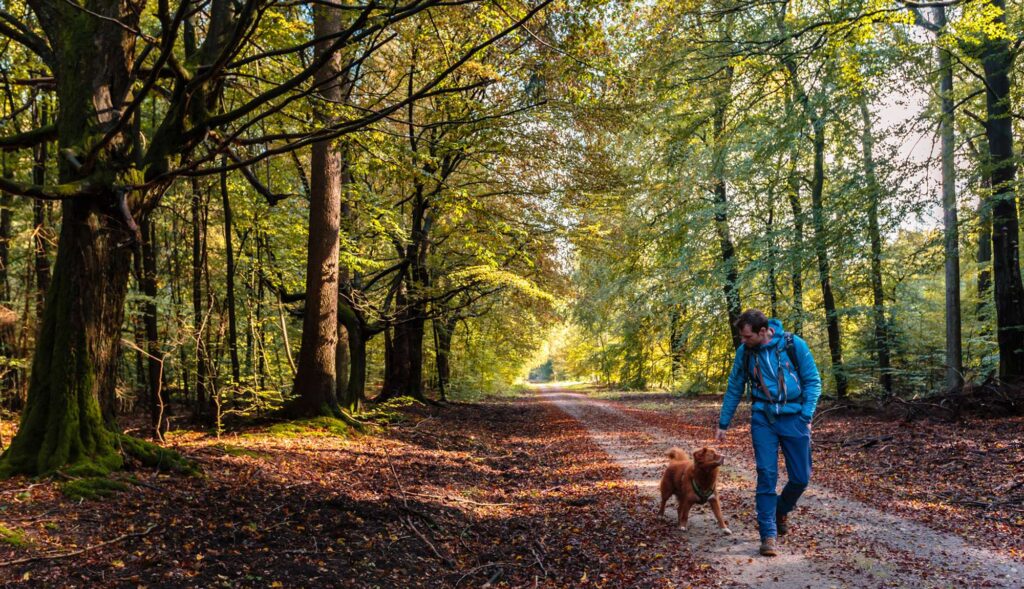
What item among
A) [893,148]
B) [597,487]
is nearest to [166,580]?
[597,487]

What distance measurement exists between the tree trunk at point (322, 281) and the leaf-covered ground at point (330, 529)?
1.75m

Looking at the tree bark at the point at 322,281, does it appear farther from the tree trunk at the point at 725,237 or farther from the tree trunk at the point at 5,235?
the tree trunk at the point at 725,237

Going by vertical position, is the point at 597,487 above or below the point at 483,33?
below

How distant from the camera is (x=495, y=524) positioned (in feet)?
18.7

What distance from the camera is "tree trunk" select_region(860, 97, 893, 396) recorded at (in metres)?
11.0

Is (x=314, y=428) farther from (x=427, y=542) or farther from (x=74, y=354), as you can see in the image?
(x=427, y=542)

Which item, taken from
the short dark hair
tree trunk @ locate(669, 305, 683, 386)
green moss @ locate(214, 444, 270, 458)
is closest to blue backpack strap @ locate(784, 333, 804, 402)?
the short dark hair

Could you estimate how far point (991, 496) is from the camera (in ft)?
18.7

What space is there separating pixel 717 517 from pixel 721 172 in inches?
513

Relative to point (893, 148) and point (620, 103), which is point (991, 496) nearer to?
point (893, 148)

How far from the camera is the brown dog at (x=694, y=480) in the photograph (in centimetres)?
473

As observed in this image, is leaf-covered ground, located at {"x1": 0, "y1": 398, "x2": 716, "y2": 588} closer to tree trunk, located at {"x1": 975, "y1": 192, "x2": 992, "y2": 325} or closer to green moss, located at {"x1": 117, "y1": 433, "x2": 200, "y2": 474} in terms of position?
green moss, located at {"x1": 117, "y1": 433, "x2": 200, "y2": 474}

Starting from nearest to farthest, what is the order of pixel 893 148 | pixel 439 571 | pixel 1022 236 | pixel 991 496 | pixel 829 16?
pixel 439 571 → pixel 991 496 → pixel 829 16 → pixel 893 148 → pixel 1022 236

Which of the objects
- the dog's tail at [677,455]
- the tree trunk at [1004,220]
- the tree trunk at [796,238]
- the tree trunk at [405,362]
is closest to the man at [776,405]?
the dog's tail at [677,455]
